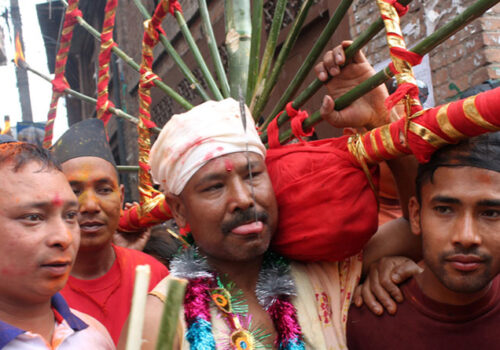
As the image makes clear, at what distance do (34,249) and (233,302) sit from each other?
65cm

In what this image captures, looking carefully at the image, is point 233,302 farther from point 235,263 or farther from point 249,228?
point 249,228

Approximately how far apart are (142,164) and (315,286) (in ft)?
Answer: 3.68

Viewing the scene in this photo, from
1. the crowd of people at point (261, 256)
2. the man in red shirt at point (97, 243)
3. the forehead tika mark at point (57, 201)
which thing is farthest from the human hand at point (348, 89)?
the man in red shirt at point (97, 243)

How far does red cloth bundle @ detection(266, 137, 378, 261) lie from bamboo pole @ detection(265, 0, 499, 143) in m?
0.13

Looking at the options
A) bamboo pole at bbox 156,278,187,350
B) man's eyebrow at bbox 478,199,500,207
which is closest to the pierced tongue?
man's eyebrow at bbox 478,199,500,207

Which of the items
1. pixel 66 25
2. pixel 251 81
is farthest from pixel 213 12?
pixel 251 81

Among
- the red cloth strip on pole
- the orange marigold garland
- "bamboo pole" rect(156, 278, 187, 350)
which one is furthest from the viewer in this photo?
the orange marigold garland

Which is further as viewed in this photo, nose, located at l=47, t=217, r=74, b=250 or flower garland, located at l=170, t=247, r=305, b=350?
flower garland, located at l=170, t=247, r=305, b=350

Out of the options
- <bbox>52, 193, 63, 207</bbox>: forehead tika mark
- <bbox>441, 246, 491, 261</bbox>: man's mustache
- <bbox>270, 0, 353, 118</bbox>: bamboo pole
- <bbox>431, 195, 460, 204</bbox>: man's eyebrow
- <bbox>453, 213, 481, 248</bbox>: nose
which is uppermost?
<bbox>270, 0, 353, 118</bbox>: bamboo pole

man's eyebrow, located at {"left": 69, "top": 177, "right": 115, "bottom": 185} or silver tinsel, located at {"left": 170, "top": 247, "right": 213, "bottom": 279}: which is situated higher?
man's eyebrow, located at {"left": 69, "top": 177, "right": 115, "bottom": 185}

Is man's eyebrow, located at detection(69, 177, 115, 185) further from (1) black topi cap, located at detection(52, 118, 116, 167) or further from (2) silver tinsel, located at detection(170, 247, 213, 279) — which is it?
(2) silver tinsel, located at detection(170, 247, 213, 279)

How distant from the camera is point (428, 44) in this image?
136 centimetres

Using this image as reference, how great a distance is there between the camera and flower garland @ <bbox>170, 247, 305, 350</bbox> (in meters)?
1.51

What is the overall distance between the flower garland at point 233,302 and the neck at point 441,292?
408mm
